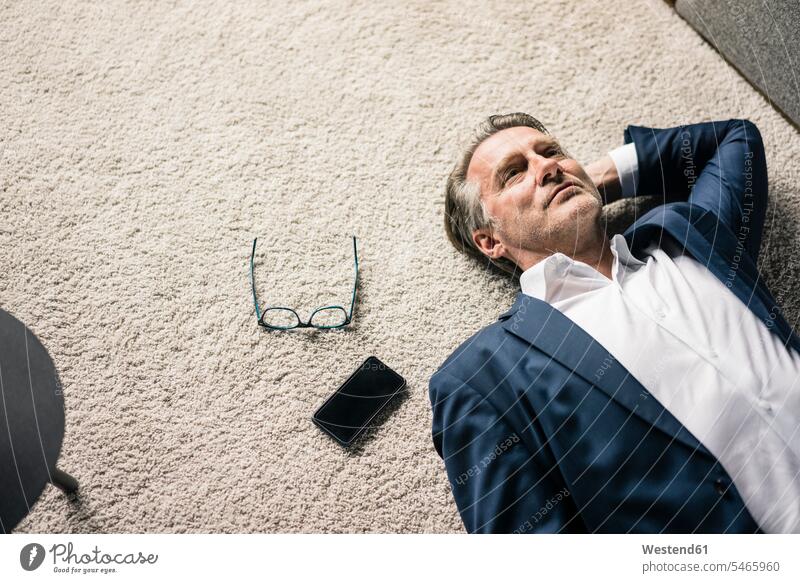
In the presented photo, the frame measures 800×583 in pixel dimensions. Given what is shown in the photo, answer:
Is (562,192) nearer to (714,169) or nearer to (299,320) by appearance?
(714,169)

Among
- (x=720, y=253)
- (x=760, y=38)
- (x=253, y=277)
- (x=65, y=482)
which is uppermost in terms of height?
(x=760, y=38)

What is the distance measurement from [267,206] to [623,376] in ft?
1.88

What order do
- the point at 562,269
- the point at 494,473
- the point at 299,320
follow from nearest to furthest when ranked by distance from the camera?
the point at 494,473 < the point at 562,269 < the point at 299,320

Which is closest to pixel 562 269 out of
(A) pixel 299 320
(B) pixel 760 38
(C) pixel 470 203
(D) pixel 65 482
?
(C) pixel 470 203

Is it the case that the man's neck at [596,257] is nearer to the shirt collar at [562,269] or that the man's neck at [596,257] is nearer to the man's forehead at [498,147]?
the shirt collar at [562,269]

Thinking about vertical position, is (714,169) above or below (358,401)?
above

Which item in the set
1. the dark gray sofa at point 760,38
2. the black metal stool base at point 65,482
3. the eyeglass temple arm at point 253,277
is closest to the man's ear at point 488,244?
the eyeglass temple arm at point 253,277

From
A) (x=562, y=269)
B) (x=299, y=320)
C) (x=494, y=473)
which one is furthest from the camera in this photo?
(x=299, y=320)

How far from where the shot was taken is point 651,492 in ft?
2.13

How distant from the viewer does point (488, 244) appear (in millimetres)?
853

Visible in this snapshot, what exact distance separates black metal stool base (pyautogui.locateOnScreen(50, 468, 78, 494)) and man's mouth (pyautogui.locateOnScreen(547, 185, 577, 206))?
0.69 m

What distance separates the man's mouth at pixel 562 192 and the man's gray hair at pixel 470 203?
3.5 inches
